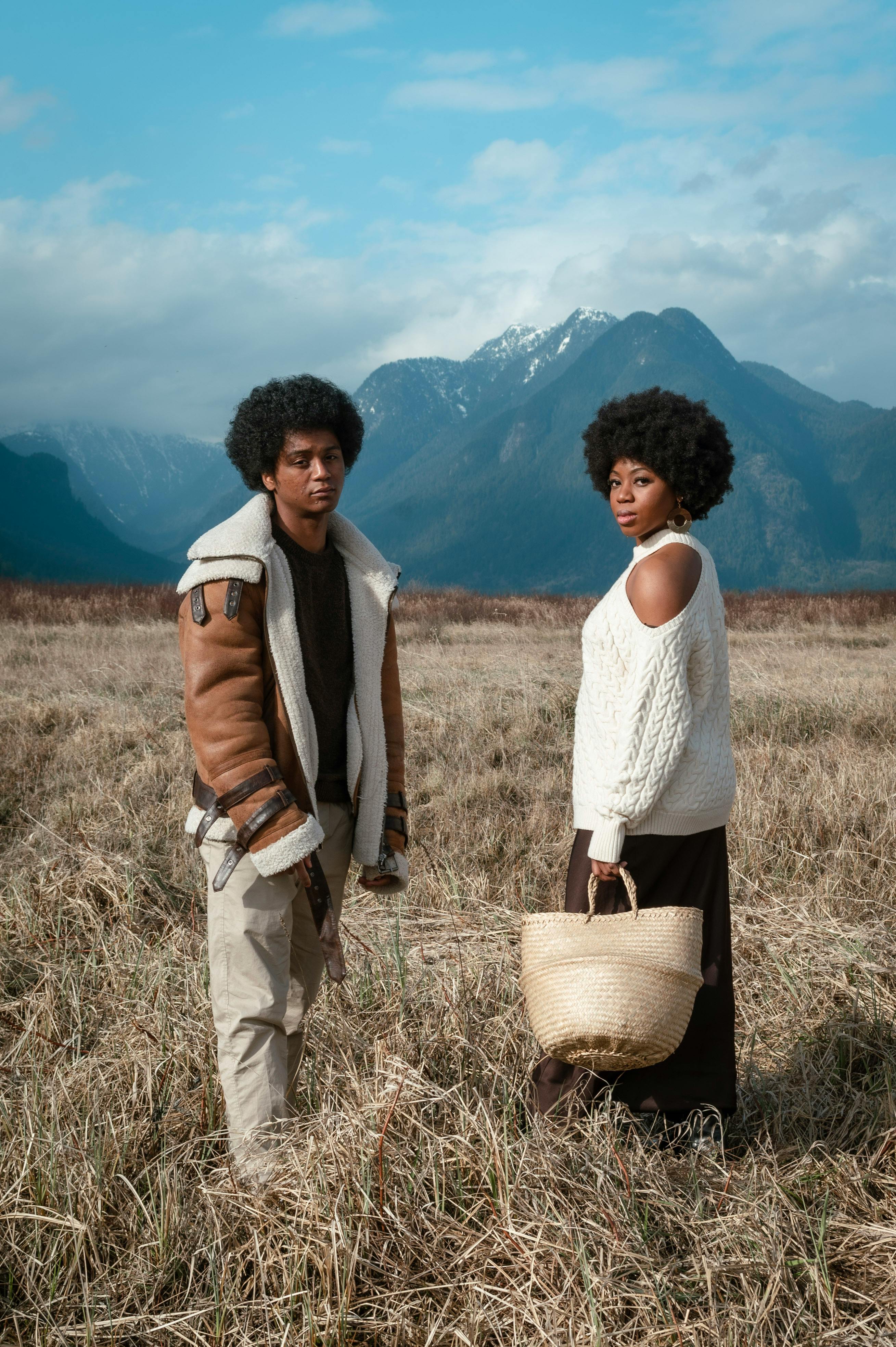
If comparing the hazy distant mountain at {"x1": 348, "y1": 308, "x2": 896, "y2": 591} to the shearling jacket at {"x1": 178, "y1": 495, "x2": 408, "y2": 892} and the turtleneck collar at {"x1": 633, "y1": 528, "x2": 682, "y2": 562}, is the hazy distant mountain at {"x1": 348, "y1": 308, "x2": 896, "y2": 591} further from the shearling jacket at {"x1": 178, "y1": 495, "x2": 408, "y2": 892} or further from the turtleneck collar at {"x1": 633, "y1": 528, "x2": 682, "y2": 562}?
the shearling jacket at {"x1": 178, "y1": 495, "x2": 408, "y2": 892}

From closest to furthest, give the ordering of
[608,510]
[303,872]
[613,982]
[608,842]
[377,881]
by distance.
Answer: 1. [613,982]
2. [303,872]
3. [608,842]
4. [377,881]
5. [608,510]

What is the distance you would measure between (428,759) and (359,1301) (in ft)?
16.0

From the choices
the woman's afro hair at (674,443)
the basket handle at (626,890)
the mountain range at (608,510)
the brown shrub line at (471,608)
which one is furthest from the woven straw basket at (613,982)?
the mountain range at (608,510)

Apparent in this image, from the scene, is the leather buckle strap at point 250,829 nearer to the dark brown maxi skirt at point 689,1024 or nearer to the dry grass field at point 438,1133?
the dry grass field at point 438,1133

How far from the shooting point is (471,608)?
22922mm

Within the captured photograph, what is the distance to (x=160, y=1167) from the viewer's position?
7.01ft

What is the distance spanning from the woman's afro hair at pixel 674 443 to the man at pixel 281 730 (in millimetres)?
701

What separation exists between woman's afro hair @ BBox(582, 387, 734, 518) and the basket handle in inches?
38.1

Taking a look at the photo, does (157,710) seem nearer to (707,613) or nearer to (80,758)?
(80,758)

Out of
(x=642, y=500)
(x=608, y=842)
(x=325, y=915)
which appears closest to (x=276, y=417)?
(x=642, y=500)

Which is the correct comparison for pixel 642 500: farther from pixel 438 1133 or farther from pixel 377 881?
pixel 438 1133

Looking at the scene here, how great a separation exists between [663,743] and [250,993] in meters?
1.13

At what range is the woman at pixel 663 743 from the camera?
7.34ft

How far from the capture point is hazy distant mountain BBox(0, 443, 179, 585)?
105438 mm
